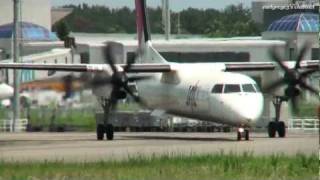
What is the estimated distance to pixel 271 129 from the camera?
39594 millimetres

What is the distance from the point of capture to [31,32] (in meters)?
108

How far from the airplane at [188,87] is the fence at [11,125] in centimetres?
1197

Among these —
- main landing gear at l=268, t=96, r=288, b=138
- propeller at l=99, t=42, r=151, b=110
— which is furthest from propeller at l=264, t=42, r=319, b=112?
propeller at l=99, t=42, r=151, b=110

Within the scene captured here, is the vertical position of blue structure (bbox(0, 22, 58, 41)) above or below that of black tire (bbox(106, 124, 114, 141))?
above

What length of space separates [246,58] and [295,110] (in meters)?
39.6

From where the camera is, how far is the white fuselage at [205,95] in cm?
3666

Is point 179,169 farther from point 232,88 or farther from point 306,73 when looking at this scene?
point 306,73

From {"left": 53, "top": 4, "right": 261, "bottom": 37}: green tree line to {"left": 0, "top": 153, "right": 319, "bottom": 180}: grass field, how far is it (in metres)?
71.0

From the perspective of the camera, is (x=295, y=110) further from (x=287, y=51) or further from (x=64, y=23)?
(x=64, y=23)

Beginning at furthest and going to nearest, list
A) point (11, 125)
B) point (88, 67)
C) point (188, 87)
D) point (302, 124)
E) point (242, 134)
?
point (11, 125)
point (302, 124)
point (88, 67)
point (188, 87)
point (242, 134)

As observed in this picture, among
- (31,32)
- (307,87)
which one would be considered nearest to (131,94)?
(307,87)

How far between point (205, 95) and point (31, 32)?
2824 inches

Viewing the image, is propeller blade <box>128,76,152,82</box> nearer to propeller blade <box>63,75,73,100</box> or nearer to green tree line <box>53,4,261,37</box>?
propeller blade <box>63,75,73,100</box>

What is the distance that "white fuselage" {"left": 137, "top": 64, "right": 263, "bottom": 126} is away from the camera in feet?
120
